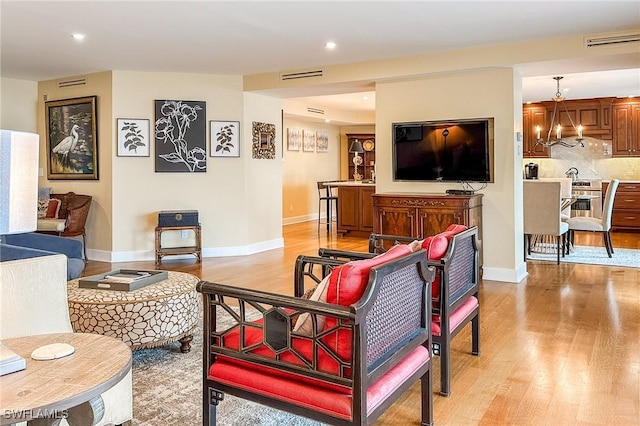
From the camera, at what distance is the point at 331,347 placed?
1.83 meters

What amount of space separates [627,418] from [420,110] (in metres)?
4.10

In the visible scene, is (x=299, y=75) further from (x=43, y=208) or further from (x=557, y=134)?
(x=557, y=134)

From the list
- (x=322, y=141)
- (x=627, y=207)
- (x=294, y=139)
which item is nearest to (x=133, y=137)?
(x=294, y=139)

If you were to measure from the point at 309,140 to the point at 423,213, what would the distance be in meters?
6.90

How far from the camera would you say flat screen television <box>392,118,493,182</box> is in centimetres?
546

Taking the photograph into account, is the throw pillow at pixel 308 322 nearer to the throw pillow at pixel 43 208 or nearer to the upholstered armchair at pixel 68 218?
the upholstered armchair at pixel 68 218

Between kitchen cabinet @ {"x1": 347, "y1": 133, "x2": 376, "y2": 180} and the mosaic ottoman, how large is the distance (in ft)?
33.1

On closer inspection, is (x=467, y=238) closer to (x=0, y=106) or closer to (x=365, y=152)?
(x=0, y=106)

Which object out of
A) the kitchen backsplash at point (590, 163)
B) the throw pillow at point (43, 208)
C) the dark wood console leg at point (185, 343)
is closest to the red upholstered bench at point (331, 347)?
the dark wood console leg at point (185, 343)

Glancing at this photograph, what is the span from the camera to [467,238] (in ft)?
9.71

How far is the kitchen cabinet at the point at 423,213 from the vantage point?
5.16 m

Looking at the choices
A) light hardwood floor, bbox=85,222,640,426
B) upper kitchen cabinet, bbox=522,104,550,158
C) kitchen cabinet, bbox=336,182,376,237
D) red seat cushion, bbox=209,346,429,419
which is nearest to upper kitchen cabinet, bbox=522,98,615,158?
upper kitchen cabinet, bbox=522,104,550,158

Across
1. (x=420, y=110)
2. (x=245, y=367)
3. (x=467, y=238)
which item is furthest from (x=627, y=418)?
(x=420, y=110)

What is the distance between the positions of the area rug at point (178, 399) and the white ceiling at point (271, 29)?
2655 mm
